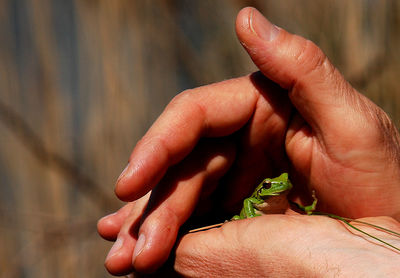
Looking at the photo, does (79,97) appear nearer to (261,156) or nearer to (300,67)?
(261,156)

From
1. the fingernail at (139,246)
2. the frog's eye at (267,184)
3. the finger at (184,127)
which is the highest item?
the finger at (184,127)

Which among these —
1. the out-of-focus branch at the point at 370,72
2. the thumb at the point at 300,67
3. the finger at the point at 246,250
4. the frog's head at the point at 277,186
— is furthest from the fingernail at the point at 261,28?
the out-of-focus branch at the point at 370,72

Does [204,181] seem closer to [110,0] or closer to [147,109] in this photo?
[147,109]

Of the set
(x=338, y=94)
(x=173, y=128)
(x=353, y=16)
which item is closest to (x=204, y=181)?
(x=173, y=128)

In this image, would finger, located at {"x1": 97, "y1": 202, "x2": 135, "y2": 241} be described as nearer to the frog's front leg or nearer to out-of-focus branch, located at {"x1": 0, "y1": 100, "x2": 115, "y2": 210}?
the frog's front leg

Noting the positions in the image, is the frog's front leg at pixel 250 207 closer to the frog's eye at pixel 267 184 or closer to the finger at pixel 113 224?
the frog's eye at pixel 267 184

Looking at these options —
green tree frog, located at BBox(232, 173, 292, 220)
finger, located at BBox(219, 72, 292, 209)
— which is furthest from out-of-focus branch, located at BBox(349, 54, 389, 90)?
green tree frog, located at BBox(232, 173, 292, 220)
